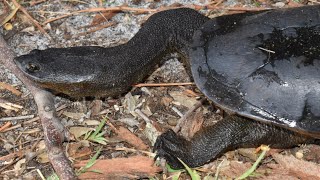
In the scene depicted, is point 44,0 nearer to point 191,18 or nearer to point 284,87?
point 191,18

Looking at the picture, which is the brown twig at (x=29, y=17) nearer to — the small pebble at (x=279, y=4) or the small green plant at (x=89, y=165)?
the small green plant at (x=89, y=165)

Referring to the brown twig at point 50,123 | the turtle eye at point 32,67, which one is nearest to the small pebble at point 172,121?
the brown twig at point 50,123

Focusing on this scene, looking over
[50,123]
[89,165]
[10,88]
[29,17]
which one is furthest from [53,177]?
[29,17]

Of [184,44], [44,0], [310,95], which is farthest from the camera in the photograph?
[44,0]

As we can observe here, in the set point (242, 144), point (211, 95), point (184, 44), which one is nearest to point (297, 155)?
point (242, 144)

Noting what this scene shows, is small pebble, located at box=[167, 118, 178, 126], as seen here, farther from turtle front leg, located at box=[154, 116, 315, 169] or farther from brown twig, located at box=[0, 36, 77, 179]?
brown twig, located at box=[0, 36, 77, 179]

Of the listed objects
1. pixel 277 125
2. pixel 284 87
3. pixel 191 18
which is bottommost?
pixel 277 125

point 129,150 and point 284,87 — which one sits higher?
point 284,87
